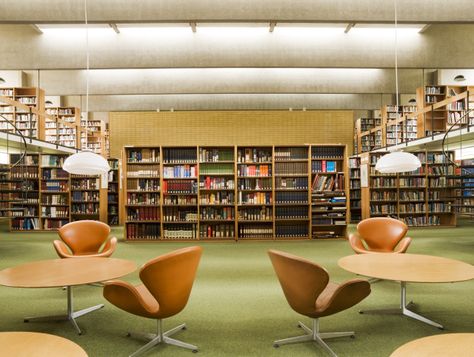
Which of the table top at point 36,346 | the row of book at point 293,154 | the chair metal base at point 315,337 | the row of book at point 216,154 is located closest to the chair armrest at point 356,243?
the chair metal base at point 315,337

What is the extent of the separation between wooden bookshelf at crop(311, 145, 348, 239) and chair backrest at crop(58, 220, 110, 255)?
5.38 m

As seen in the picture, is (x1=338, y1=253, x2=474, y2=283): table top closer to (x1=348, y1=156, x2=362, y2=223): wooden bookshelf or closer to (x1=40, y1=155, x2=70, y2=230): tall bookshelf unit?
(x1=348, y1=156, x2=362, y2=223): wooden bookshelf

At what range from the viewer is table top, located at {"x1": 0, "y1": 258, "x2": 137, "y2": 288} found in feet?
9.74

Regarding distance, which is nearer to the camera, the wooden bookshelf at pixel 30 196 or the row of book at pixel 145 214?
the row of book at pixel 145 214

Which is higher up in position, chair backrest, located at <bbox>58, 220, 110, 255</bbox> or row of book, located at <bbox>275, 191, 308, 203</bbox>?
row of book, located at <bbox>275, 191, 308, 203</bbox>

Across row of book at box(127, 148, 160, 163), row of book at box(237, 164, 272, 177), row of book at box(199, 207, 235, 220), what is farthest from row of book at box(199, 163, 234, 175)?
row of book at box(127, 148, 160, 163)

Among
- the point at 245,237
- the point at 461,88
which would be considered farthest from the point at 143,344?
the point at 461,88

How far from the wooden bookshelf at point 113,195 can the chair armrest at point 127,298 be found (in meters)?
9.83

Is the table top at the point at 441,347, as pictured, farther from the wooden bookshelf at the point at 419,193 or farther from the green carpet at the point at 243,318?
the wooden bookshelf at the point at 419,193

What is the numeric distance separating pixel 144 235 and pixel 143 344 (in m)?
6.21

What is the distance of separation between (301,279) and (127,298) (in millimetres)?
1327

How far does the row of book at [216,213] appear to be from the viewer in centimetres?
923

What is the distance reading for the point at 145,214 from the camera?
9.22m

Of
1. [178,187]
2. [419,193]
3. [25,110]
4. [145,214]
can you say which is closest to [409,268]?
[178,187]
